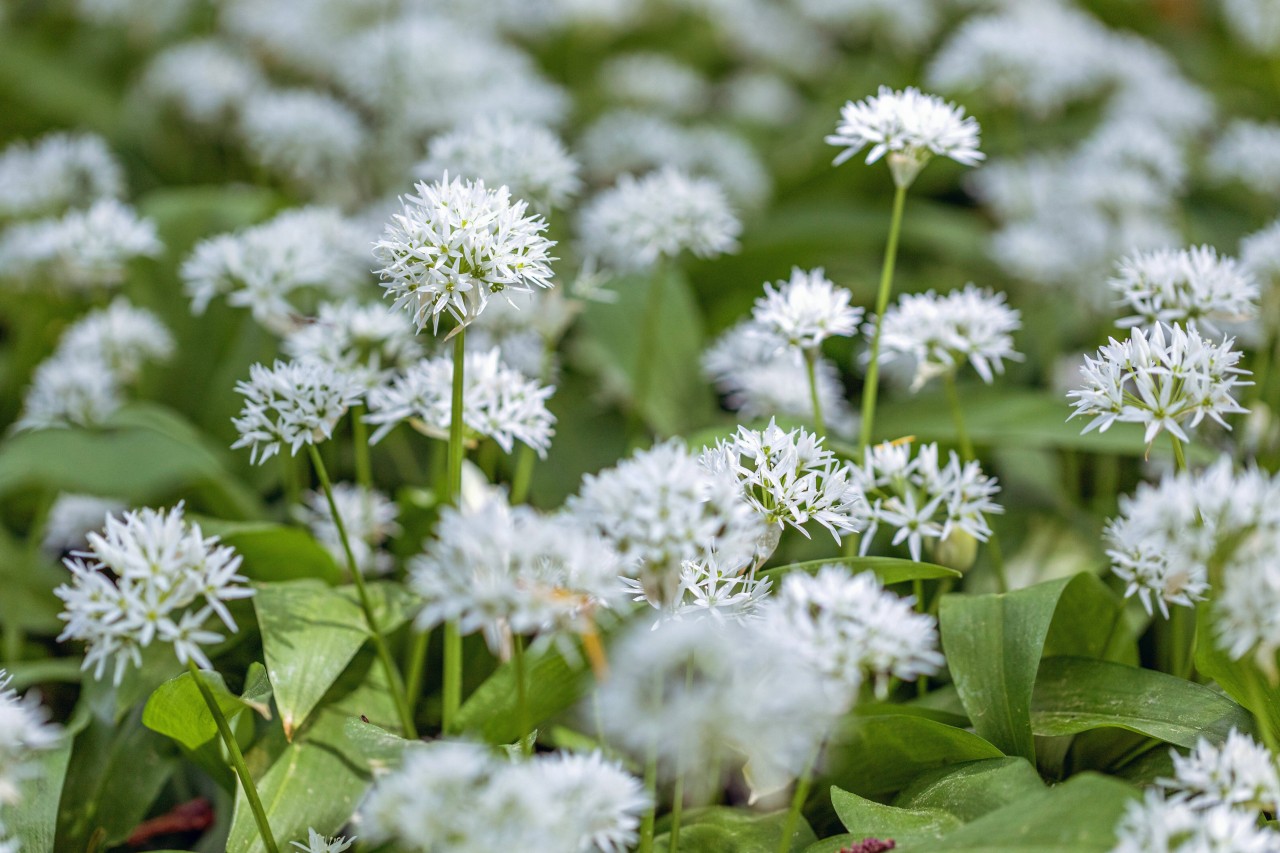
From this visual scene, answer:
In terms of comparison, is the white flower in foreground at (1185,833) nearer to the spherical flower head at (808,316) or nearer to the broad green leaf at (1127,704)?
the broad green leaf at (1127,704)

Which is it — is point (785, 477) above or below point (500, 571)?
above

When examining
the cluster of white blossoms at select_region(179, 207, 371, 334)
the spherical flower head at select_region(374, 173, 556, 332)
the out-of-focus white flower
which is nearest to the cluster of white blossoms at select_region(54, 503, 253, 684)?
the spherical flower head at select_region(374, 173, 556, 332)

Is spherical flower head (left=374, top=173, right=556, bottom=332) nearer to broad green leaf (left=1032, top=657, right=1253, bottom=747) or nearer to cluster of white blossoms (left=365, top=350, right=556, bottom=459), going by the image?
cluster of white blossoms (left=365, top=350, right=556, bottom=459)

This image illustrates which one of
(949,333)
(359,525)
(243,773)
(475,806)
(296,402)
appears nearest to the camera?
(475,806)

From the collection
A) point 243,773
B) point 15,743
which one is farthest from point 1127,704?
point 15,743

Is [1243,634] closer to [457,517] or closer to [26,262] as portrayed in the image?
[457,517]

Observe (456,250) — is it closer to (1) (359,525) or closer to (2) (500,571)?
(2) (500,571)

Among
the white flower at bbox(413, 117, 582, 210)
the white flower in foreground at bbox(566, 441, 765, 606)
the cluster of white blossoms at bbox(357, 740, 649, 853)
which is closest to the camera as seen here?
the cluster of white blossoms at bbox(357, 740, 649, 853)

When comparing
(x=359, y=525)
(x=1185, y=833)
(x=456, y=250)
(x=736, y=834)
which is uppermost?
(x=456, y=250)
